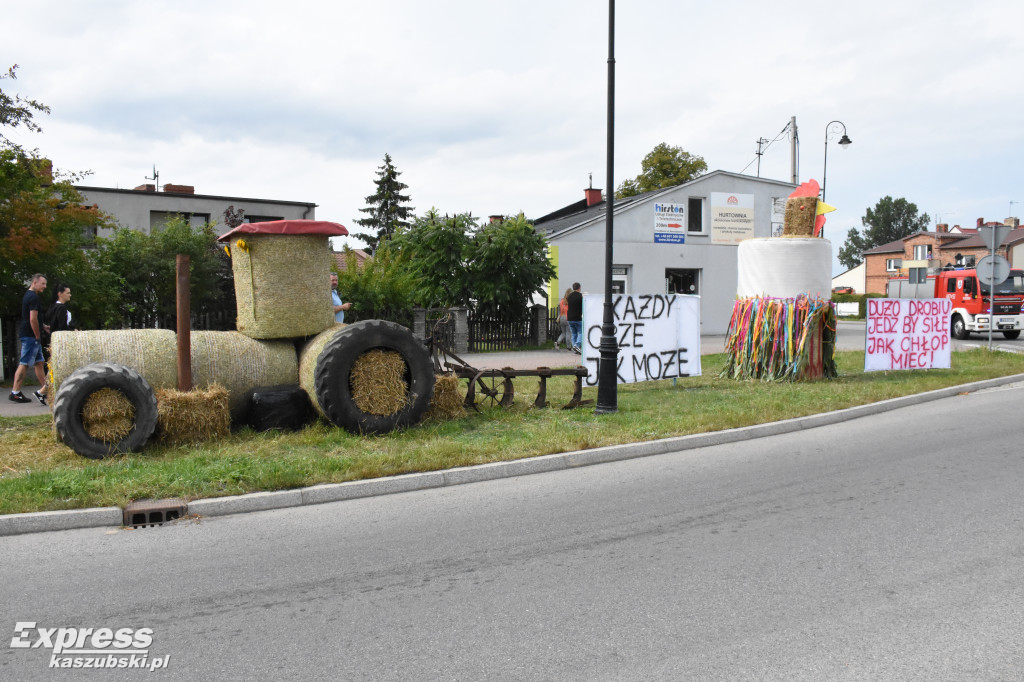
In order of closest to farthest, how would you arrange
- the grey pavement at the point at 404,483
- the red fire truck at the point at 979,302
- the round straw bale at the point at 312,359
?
→ the grey pavement at the point at 404,483 → the round straw bale at the point at 312,359 → the red fire truck at the point at 979,302

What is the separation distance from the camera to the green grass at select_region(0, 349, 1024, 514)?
601 centimetres

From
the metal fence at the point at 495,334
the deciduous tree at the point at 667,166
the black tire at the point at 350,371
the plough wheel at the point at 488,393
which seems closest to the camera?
the black tire at the point at 350,371

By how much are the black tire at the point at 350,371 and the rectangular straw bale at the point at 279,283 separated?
2.11 feet

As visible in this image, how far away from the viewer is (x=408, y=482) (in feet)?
21.4

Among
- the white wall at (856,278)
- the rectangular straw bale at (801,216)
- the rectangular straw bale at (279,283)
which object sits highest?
the white wall at (856,278)

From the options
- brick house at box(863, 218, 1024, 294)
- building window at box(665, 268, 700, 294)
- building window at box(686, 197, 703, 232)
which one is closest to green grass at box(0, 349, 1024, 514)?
building window at box(665, 268, 700, 294)

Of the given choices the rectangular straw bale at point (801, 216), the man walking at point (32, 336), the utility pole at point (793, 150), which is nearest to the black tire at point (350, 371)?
the man walking at point (32, 336)

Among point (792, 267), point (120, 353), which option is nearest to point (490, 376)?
point (120, 353)

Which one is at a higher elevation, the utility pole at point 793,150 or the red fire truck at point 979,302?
the utility pole at point 793,150

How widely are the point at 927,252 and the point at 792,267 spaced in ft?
233

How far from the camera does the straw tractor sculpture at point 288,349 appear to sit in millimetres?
7680

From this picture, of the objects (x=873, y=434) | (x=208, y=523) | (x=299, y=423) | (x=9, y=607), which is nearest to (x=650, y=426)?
(x=873, y=434)

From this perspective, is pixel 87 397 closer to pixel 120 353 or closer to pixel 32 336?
pixel 120 353

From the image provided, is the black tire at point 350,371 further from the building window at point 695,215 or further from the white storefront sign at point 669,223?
the building window at point 695,215
